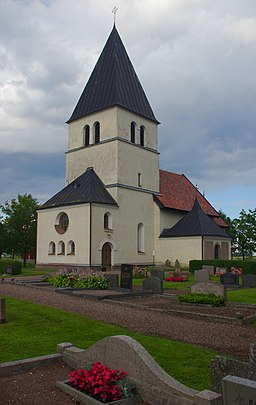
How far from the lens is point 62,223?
35.6 meters

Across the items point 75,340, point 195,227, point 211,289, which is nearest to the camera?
point 75,340

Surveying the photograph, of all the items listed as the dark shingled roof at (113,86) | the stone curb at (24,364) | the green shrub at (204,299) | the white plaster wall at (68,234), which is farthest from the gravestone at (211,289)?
the dark shingled roof at (113,86)

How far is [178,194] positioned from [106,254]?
1345 centimetres

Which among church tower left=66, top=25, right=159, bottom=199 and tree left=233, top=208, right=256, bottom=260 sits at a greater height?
church tower left=66, top=25, right=159, bottom=199

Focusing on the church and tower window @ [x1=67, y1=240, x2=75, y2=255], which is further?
tower window @ [x1=67, y1=240, x2=75, y2=255]

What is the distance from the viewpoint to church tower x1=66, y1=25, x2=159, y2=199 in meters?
36.6

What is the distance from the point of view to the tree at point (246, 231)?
178ft

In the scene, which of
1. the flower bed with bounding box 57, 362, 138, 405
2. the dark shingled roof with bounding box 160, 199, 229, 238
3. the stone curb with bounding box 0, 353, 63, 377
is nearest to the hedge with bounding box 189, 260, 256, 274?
the dark shingled roof with bounding box 160, 199, 229, 238

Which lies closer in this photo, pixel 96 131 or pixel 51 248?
pixel 51 248

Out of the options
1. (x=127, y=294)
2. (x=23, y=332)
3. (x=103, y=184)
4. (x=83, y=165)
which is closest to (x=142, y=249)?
(x=103, y=184)

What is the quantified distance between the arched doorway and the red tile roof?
790 cm

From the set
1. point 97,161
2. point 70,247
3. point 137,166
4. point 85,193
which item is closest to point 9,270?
point 70,247

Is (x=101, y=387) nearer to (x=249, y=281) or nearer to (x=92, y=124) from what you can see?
(x=249, y=281)

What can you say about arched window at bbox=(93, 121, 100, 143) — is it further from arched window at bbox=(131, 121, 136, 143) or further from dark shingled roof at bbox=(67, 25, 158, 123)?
arched window at bbox=(131, 121, 136, 143)
